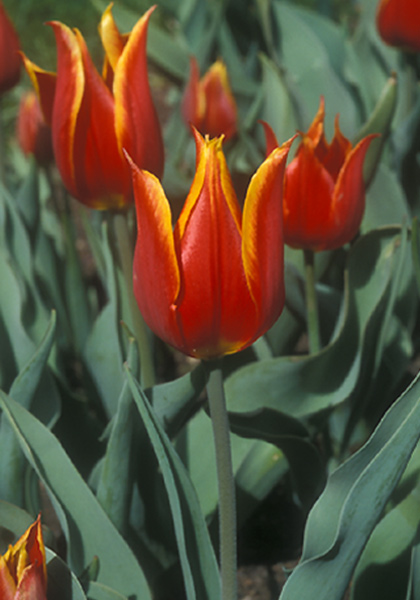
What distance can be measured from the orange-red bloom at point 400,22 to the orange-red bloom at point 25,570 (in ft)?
3.70

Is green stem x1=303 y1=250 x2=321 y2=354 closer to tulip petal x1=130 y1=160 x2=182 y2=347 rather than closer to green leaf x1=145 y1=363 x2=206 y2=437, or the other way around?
green leaf x1=145 y1=363 x2=206 y2=437

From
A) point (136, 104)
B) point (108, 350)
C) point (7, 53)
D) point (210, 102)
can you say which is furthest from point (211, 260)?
point (210, 102)

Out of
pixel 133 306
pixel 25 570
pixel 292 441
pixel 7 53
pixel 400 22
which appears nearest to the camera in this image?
pixel 25 570

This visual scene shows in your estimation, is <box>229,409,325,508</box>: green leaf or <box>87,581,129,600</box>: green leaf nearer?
<box>87,581,129,600</box>: green leaf

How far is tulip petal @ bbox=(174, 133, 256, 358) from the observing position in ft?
2.11

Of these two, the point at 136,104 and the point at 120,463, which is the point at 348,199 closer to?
the point at 136,104

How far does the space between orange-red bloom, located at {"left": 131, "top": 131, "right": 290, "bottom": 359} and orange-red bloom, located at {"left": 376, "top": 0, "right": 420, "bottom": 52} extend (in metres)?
0.91

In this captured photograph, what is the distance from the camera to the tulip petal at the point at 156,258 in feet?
2.12

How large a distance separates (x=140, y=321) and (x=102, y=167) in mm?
263

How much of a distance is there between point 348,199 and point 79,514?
0.45 meters

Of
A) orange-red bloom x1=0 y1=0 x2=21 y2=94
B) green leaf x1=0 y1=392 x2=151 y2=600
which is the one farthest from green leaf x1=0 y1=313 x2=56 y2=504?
orange-red bloom x1=0 y1=0 x2=21 y2=94

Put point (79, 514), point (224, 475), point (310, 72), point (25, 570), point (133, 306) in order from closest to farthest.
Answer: point (25, 570) < point (224, 475) < point (79, 514) < point (133, 306) < point (310, 72)

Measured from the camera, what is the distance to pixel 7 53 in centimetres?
130

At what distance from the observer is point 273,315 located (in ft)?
2.27
